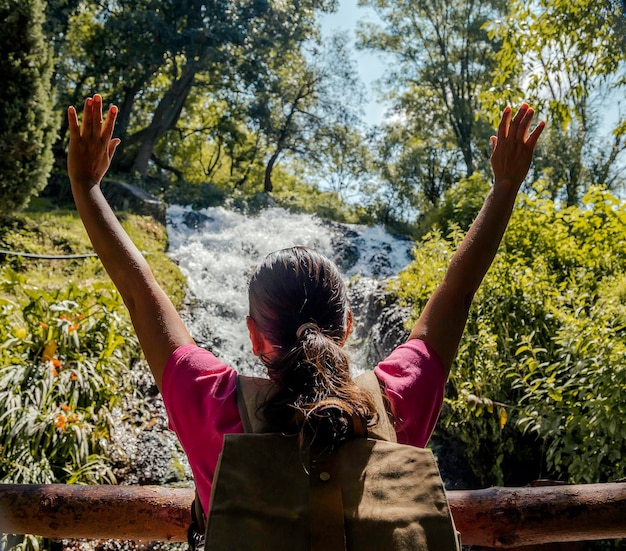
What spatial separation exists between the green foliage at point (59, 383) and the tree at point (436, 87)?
1451 cm

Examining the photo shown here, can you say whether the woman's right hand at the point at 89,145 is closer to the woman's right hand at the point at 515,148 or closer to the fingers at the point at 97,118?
the fingers at the point at 97,118

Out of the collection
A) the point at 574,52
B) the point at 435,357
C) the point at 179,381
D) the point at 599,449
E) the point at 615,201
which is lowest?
the point at 599,449

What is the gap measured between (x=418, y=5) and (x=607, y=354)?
17848 mm

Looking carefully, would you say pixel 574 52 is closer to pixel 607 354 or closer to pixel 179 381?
pixel 607 354

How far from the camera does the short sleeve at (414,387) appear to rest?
1.18m

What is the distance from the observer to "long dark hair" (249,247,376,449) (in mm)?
975

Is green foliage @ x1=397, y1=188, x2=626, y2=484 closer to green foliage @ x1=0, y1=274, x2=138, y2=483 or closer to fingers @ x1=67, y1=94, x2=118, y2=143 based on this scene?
fingers @ x1=67, y1=94, x2=118, y2=143

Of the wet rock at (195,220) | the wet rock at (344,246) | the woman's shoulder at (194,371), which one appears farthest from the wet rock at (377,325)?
the wet rock at (195,220)

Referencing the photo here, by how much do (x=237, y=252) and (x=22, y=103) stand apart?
561cm

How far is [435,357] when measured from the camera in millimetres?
1313

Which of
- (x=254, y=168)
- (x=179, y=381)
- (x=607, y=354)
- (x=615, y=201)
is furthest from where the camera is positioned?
(x=254, y=168)

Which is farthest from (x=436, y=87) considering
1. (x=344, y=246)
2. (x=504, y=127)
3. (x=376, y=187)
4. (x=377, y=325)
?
(x=504, y=127)

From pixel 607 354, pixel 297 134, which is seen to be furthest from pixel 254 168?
pixel 607 354

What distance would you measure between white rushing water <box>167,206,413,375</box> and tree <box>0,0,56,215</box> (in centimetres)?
334
